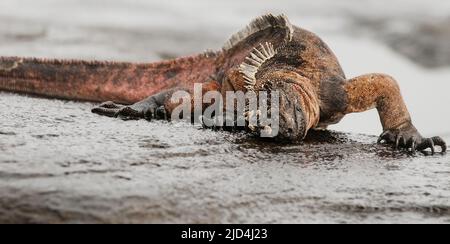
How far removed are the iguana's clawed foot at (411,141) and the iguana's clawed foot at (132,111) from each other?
165 cm

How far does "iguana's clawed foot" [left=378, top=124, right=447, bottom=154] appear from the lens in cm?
412

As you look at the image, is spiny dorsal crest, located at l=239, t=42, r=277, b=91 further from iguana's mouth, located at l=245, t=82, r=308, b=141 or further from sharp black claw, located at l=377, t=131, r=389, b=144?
sharp black claw, located at l=377, t=131, r=389, b=144

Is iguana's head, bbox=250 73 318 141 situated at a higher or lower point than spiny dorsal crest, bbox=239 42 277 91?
lower

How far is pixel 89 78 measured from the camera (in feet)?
20.6

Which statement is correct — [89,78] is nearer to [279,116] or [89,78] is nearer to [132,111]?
[132,111]

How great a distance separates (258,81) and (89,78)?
8.58 ft

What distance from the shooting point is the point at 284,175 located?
2.93 metres

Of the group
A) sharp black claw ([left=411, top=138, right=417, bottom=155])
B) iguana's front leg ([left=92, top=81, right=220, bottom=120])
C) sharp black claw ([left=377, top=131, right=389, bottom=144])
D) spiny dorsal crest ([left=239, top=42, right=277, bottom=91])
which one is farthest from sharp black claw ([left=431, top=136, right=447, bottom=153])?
iguana's front leg ([left=92, top=81, right=220, bottom=120])

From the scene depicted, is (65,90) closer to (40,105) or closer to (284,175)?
(40,105)

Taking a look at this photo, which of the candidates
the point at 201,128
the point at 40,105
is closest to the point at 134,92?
the point at 40,105

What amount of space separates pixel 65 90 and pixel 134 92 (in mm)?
723

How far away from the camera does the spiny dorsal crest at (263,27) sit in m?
4.91

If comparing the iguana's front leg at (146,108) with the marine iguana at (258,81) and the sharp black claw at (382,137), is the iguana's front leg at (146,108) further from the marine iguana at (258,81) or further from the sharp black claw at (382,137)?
the sharp black claw at (382,137)

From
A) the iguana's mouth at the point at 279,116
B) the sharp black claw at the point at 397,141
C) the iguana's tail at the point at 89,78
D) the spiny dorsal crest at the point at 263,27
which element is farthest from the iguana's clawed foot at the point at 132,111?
the sharp black claw at the point at 397,141
